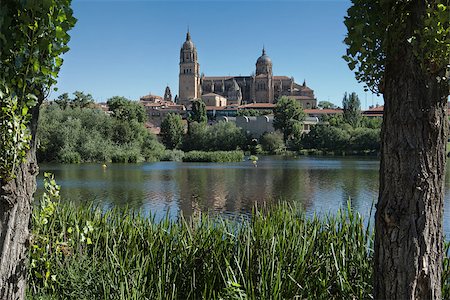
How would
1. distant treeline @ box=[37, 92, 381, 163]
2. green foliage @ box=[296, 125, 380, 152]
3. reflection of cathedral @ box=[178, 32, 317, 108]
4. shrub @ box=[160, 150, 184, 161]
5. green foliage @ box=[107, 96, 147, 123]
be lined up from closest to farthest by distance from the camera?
distant treeline @ box=[37, 92, 381, 163] → shrub @ box=[160, 150, 184, 161] → green foliage @ box=[107, 96, 147, 123] → green foliage @ box=[296, 125, 380, 152] → reflection of cathedral @ box=[178, 32, 317, 108]

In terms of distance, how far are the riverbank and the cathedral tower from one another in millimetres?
117492

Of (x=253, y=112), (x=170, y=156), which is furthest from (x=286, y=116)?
(x=170, y=156)

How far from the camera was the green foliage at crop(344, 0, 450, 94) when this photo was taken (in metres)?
2.33

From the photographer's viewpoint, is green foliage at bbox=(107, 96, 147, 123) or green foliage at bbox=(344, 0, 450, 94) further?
green foliage at bbox=(107, 96, 147, 123)

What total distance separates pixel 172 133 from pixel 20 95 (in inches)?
2455

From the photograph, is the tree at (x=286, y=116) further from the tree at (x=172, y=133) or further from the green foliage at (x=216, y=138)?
→ the tree at (x=172, y=133)

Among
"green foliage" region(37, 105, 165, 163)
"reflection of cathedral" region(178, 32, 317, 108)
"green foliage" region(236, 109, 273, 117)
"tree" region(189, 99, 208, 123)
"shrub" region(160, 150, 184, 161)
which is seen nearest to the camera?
"green foliage" region(37, 105, 165, 163)

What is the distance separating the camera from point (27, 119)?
2.72 meters

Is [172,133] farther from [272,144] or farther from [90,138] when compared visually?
[90,138]

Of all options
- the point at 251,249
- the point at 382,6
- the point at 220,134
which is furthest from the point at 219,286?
the point at 220,134

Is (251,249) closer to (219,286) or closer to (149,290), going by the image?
(219,286)

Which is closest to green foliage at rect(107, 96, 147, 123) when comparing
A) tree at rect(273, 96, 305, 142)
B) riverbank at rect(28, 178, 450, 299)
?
tree at rect(273, 96, 305, 142)

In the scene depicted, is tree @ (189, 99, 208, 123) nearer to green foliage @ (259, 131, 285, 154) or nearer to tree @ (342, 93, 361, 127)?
green foliage @ (259, 131, 285, 154)

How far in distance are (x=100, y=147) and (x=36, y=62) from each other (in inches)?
1516
